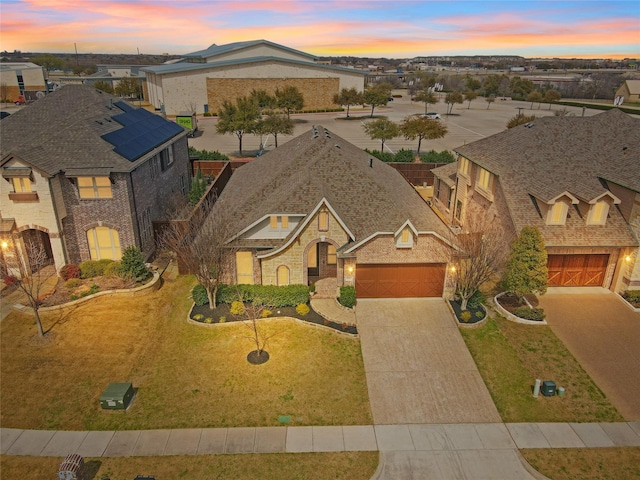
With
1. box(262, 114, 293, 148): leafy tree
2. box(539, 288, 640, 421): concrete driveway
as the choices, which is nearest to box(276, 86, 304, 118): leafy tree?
box(262, 114, 293, 148): leafy tree

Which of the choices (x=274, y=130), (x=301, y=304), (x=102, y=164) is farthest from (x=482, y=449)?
(x=274, y=130)

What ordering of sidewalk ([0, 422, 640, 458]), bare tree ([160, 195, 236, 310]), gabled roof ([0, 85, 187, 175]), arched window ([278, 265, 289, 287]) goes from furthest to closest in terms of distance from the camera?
gabled roof ([0, 85, 187, 175]) < arched window ([278, 265, 289, 287]) < bare tree ([160, 195, 236, 310]) < sidewalk ([0, 422, 640, 458])

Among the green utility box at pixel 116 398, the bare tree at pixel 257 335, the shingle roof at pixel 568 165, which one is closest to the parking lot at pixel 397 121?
the shingle roof at pixel 568 165

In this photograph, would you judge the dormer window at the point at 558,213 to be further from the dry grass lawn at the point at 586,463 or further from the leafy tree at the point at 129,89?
the leafy tree at the point at 129,89

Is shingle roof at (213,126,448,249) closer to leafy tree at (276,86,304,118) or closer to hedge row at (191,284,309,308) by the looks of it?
hedge row at (191,284,309,308)

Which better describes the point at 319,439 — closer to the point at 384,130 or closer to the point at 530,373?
the point at 530,373

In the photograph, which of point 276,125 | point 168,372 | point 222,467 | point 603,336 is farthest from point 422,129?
point 222,467
